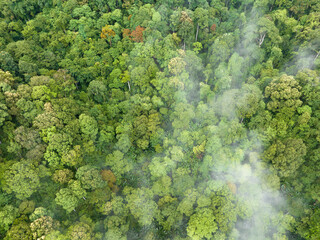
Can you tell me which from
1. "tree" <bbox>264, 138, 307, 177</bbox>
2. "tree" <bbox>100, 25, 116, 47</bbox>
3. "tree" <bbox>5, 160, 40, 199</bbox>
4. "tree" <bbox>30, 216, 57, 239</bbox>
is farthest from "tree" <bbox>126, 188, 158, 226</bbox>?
"tree" <bbox>100, 25, 116, 47</bbox>

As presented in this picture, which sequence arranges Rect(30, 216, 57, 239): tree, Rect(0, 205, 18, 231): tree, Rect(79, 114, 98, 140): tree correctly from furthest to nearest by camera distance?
Rect(79, 114, 98, 140): tree < Rect(0, 205, 18, 231): tree < Rect(30, 216, 57, 239): tree

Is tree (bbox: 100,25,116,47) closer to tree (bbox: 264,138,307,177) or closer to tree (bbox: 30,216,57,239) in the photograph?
tree (bbox: 30,216,57,239)

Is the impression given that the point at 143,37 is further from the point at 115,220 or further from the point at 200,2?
the point at 115,220

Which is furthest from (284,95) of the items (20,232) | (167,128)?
(20,232)

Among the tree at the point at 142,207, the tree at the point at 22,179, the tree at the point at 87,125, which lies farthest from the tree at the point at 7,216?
the tree at the point at 142,207

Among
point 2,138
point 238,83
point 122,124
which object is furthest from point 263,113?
point 2,138

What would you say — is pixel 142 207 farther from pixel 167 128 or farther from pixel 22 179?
pixel 22 179

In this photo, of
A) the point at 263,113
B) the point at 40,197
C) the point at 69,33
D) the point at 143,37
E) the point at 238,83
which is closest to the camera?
Answer: the point at 40,197
